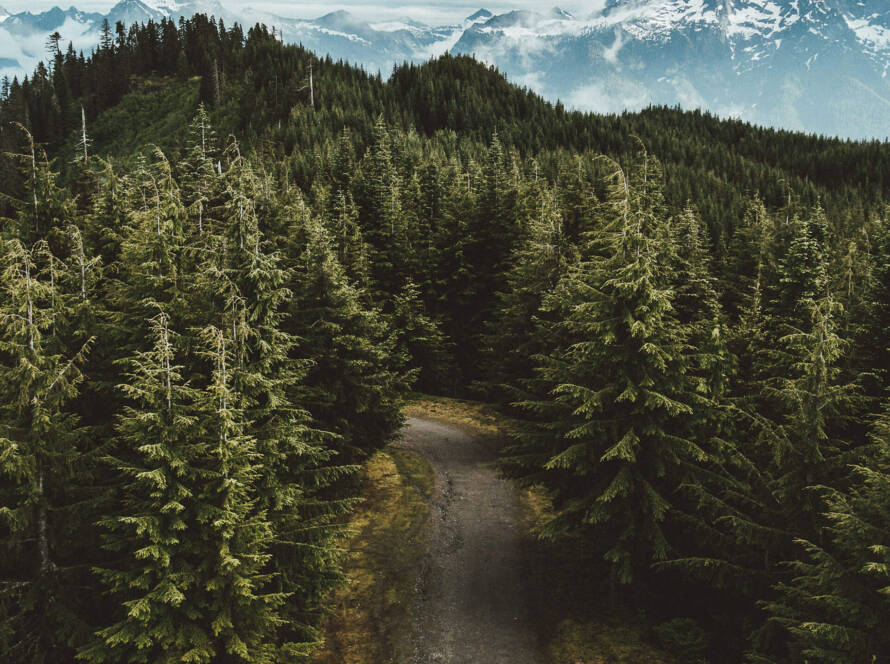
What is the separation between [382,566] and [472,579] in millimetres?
3119

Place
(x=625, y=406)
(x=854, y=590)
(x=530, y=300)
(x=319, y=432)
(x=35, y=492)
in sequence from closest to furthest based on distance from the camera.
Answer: (x=854, y=590), (x=35, y=492), (x=625, y=406), (x=319, y=432), (x=530, y=300)

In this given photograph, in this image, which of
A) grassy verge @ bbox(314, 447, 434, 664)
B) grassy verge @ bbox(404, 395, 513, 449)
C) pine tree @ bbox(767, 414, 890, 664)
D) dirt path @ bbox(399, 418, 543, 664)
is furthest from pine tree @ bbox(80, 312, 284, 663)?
grassy verge @ bbox(404, 395, 513, 449)

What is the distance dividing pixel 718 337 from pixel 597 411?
400 cm

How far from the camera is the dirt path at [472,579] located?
15422 mm

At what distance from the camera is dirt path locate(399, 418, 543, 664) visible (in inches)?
607

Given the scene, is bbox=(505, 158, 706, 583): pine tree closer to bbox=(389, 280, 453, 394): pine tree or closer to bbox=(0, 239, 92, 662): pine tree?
bbox=(0, 239, 92, 662): pine tree

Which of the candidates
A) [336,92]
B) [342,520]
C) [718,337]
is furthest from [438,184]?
[336,92]

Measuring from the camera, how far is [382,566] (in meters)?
19.1

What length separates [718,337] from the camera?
15.6 m

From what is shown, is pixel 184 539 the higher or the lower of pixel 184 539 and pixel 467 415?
the higher

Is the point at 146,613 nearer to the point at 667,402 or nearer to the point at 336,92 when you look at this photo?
the point at 667,402

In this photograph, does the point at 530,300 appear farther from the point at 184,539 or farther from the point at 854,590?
the point at 184,539

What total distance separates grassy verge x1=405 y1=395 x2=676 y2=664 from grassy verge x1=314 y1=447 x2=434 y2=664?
4016 mm

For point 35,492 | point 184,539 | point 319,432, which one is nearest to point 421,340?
point 319,432
